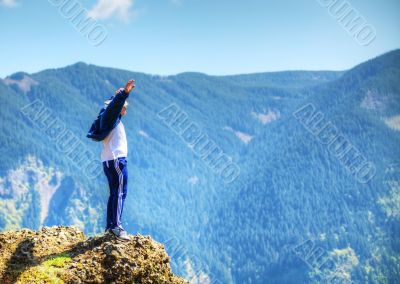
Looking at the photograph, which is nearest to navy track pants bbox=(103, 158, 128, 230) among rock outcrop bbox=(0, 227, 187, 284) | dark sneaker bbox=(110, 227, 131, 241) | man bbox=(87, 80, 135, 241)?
man bbox=(87, 80, 135, 241)

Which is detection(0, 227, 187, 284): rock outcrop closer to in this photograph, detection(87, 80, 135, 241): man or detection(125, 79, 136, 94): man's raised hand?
detection(87, 80, 135, 241): man

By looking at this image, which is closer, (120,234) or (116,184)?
(120,234)

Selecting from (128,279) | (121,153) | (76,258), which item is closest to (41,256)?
(76,258)

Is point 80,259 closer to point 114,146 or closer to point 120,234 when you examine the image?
point 120,234

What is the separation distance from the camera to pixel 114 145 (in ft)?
38.1

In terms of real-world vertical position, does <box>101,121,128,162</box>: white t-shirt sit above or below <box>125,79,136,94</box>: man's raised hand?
below

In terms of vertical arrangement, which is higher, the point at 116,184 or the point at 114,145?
the point at 114,145

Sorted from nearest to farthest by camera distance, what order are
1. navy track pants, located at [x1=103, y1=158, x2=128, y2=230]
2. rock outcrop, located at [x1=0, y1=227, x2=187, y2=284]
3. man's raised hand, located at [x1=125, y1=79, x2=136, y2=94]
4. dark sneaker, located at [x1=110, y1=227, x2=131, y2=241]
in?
rock outcrop, located at [x1=0, y1=227, x2=187, y2=284]
dark sneaker, located at [x1=110, y1=227, x2=131, y2=241]
man's raised hand, located at [x1=125, y1=79, x2=136, y2=94]
navy track pants, located at [x1=103, y1=158, x2=128, y2=230]

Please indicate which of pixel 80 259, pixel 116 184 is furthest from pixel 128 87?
pixel 80 259

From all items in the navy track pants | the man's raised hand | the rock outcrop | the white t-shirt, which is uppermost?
the man's raised hand

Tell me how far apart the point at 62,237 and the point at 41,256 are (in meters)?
0.98

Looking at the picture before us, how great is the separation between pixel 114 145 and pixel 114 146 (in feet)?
0.06

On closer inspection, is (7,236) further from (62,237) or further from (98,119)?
(98,119)

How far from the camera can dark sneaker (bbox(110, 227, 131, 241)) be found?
10.3 metres
